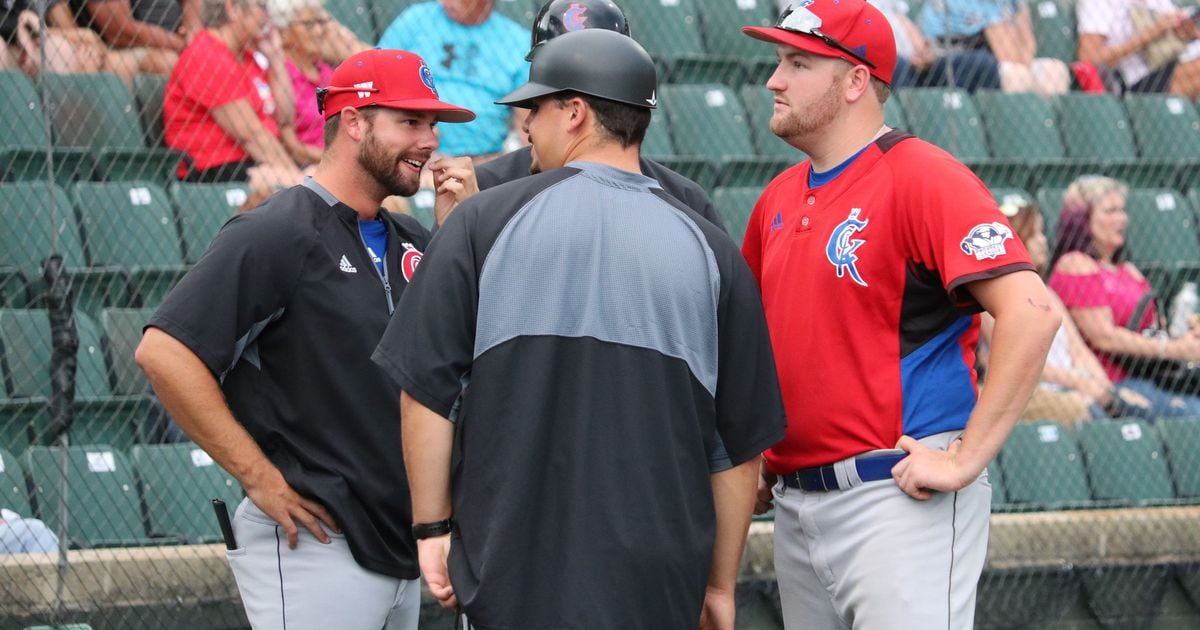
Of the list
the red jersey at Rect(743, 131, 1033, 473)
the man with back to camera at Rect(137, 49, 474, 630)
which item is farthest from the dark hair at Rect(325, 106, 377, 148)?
the red jersey at Rect(743, 131, 1033, 473)

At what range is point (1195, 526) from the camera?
5.59m

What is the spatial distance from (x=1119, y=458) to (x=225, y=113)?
161 inches

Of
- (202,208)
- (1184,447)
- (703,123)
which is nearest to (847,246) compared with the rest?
(202,208)

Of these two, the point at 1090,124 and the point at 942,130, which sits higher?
the point at 942,130

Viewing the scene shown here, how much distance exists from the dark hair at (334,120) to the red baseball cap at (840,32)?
0.86 m

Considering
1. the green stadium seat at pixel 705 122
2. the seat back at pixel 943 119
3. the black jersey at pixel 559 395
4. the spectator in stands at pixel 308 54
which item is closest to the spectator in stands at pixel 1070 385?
the seat back at pixel 943 119

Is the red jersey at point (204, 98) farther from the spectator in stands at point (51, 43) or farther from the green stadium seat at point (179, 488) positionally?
the green stadium seat at point (179, 488)

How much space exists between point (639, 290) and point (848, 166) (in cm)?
85

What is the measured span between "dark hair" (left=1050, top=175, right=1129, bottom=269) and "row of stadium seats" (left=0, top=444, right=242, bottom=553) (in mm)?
3869

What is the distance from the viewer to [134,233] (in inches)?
207

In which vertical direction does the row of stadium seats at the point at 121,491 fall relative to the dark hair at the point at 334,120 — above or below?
below

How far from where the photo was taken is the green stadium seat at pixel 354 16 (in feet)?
22.1

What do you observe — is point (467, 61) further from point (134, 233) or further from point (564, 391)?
point (564, 391)

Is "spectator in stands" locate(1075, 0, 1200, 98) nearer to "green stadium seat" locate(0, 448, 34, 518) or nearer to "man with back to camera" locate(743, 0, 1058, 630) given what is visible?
"man with back to camera" locate(743, 0, 1058, 630)
